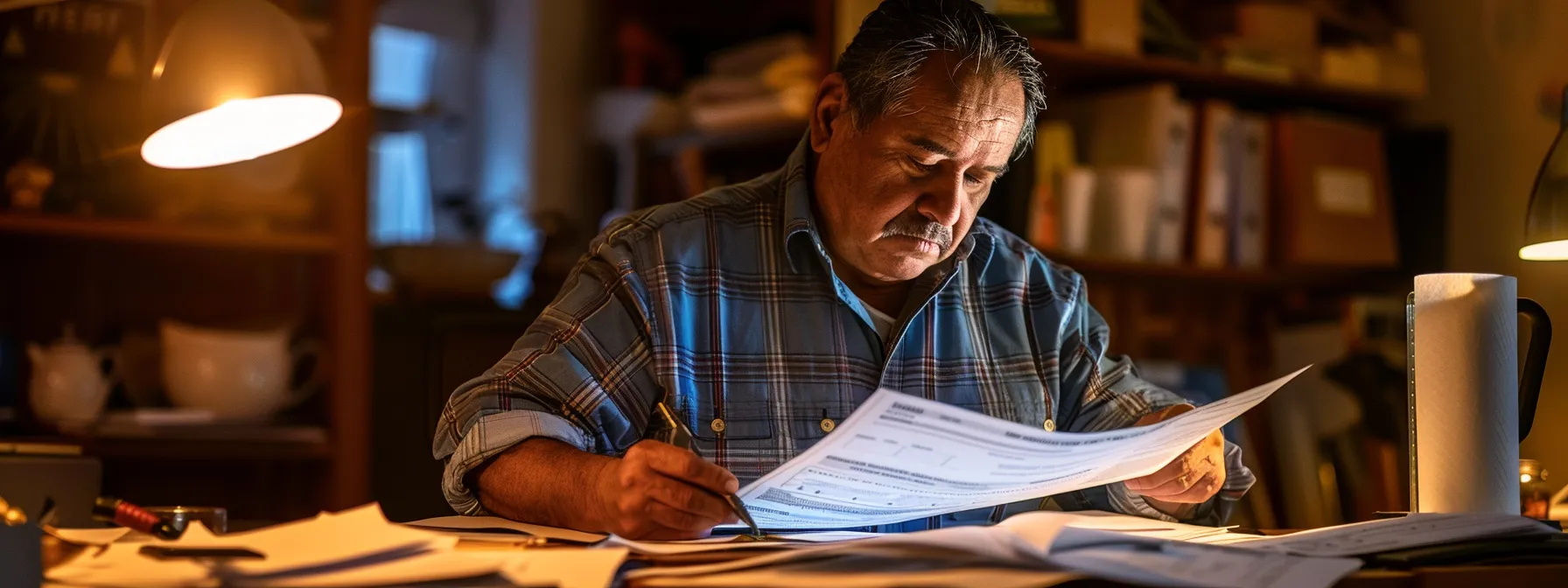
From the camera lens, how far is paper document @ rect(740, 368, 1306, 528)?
77 centimetres

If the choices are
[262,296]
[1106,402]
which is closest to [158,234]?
[262,296]

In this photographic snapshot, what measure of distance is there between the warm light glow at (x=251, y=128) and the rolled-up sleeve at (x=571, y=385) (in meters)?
0.29

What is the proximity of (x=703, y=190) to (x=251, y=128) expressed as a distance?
52.3 inches

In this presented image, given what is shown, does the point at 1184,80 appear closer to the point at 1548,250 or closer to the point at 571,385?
the point at 1548,250

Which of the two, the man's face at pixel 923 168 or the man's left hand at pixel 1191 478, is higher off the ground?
the man's face at pixel 923 168

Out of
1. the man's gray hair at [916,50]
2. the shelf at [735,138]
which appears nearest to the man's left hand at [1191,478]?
the man's gray hair at [916,50]

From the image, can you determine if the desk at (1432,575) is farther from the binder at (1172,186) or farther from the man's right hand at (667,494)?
the binder at (1172,186)

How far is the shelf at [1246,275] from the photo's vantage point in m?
2.51

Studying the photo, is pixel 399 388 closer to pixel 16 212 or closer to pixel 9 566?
pixel 16 212

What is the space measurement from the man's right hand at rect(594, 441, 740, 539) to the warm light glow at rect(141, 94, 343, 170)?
57 cm

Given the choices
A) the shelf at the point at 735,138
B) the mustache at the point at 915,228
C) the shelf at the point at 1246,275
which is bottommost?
the mustache at the point at 915,228

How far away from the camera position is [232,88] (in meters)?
1.21

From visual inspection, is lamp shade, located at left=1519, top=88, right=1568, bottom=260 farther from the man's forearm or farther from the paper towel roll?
the man's forearm

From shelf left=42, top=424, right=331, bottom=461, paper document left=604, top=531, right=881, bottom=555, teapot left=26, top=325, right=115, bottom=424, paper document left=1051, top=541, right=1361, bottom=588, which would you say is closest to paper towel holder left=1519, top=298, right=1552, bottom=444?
paper document left=1051, top=541, right=1361, bottom=588
